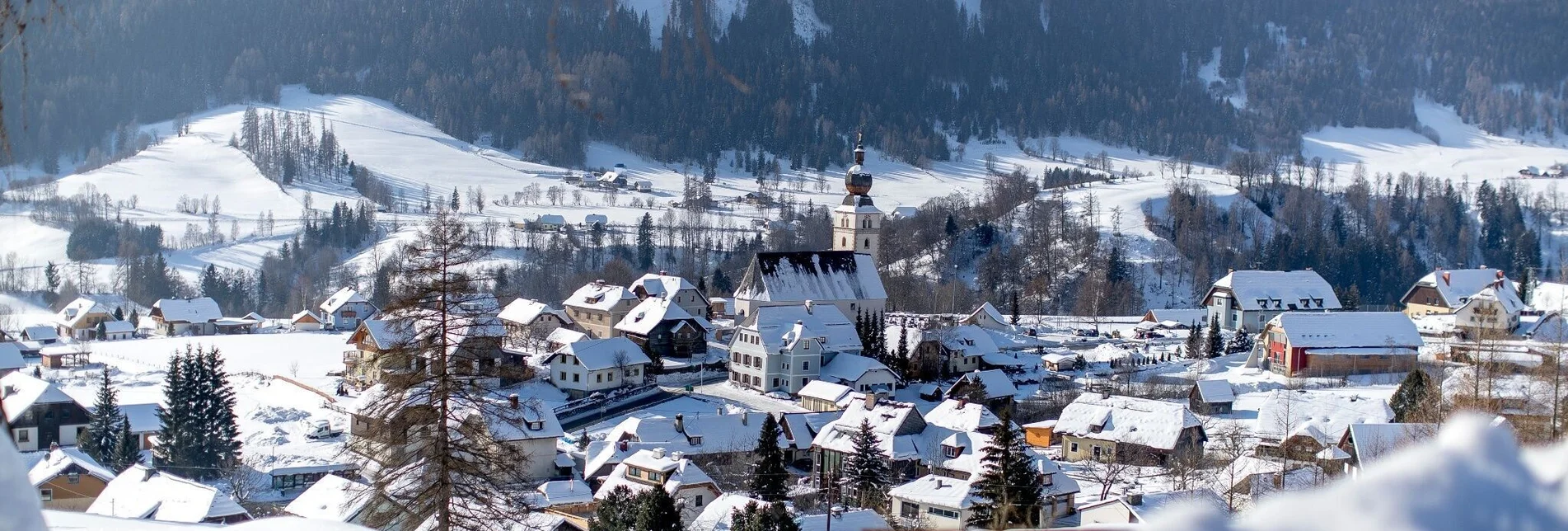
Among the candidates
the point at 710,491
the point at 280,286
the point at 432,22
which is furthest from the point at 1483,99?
the point at 710,491

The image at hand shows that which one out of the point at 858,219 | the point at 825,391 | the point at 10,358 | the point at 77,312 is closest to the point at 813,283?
the point at 858,219

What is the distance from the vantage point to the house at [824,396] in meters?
19.8

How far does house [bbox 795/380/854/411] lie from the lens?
→ 780 inches

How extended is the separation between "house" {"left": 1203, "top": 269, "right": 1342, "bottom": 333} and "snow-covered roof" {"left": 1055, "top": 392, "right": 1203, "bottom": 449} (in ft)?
39.4

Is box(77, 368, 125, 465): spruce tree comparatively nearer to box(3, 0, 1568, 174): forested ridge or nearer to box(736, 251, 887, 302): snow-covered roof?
box(736, 251, 887, 302): snow-covered roof

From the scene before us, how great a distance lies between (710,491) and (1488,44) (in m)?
79.1

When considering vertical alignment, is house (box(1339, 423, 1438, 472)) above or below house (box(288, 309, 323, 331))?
above

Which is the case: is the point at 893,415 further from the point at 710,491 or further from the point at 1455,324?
the point at 1455,324

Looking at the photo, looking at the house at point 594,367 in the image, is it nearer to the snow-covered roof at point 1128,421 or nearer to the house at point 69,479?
the snow-covered roof at point 1128,421

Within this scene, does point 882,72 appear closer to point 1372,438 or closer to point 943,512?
point 1372,438

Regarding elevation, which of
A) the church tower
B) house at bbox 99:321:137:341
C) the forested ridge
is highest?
the forested ridge

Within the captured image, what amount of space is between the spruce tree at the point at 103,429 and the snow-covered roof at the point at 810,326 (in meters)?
10.2

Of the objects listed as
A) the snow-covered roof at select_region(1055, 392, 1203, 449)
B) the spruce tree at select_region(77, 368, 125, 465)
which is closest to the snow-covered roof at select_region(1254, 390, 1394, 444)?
the snow-covered roof at select_region(1055, 392, 1203, 449)

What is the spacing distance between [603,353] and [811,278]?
6.09 m
